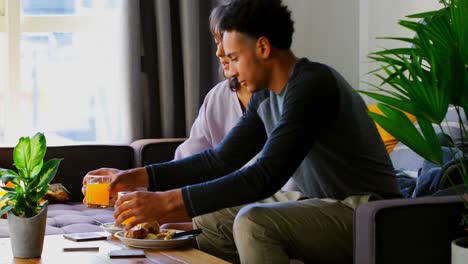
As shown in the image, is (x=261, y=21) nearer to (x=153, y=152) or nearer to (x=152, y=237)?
(x=152, y=237)

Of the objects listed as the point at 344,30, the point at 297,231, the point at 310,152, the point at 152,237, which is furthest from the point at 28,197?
the point at 344,30

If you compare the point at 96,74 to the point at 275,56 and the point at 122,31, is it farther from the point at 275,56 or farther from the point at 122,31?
the point at 275,56

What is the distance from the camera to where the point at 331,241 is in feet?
7.27

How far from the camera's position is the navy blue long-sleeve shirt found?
2.19 m

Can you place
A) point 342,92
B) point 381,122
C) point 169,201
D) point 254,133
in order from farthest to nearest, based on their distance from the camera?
point 254,133
point 342,92
point 169,201
point 381,122

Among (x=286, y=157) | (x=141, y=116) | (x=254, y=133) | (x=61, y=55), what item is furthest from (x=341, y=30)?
(x=286, y=157)

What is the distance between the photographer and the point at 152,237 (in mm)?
2154

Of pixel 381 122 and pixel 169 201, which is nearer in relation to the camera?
pixel 381 122

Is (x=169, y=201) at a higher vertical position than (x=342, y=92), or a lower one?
lower

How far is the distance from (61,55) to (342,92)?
227 cm

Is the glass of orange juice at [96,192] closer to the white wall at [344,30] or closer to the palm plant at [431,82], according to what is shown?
the palm plant at [431,82]

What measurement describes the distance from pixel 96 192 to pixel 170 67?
193 cm

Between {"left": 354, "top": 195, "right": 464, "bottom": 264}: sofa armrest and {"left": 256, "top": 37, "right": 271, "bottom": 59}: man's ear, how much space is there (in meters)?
0.66

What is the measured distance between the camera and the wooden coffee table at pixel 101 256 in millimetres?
1970
